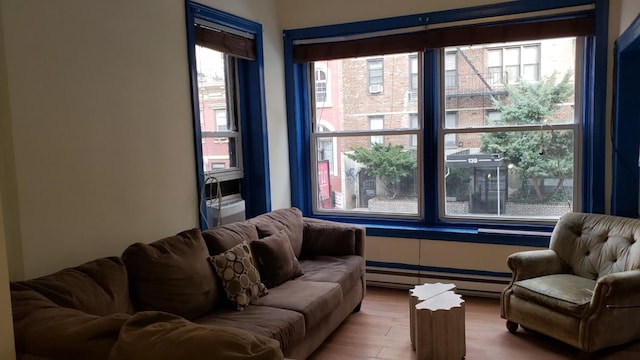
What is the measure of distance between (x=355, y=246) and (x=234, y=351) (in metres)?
2.54

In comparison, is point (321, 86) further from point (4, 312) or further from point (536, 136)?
point (4, 312)

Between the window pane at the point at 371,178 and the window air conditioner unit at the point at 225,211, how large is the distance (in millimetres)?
1024

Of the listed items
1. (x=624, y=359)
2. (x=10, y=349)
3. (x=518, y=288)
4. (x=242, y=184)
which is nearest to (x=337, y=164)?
(x=242, y=184)

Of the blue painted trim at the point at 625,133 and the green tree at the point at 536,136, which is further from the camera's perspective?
the green tree at the point at 536,136

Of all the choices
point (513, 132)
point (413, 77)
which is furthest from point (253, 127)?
point (513, 132)

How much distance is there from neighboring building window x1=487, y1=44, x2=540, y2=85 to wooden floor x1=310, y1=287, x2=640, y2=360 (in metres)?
1.87

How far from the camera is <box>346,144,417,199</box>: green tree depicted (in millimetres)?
4406

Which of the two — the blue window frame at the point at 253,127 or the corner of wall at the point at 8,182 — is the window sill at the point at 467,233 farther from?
the corner of wall at the point at 8,182

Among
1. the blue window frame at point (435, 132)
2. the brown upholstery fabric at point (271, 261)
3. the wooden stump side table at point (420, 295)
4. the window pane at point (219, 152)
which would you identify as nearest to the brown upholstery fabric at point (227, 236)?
the brown upholstery fabric at point (271, 261)

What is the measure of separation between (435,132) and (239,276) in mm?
2288

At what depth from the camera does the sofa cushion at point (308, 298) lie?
2.76 meters

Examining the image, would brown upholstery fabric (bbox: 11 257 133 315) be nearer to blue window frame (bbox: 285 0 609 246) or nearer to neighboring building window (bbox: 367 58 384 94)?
blue window frame (bbox: 285 0 609 246)

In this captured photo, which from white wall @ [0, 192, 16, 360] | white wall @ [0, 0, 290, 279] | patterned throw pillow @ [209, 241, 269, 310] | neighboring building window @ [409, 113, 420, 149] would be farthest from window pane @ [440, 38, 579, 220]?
white wall @ [0, 192, 16, 360]

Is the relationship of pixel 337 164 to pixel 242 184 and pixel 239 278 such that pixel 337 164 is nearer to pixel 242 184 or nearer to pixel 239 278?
pixel 242 184
